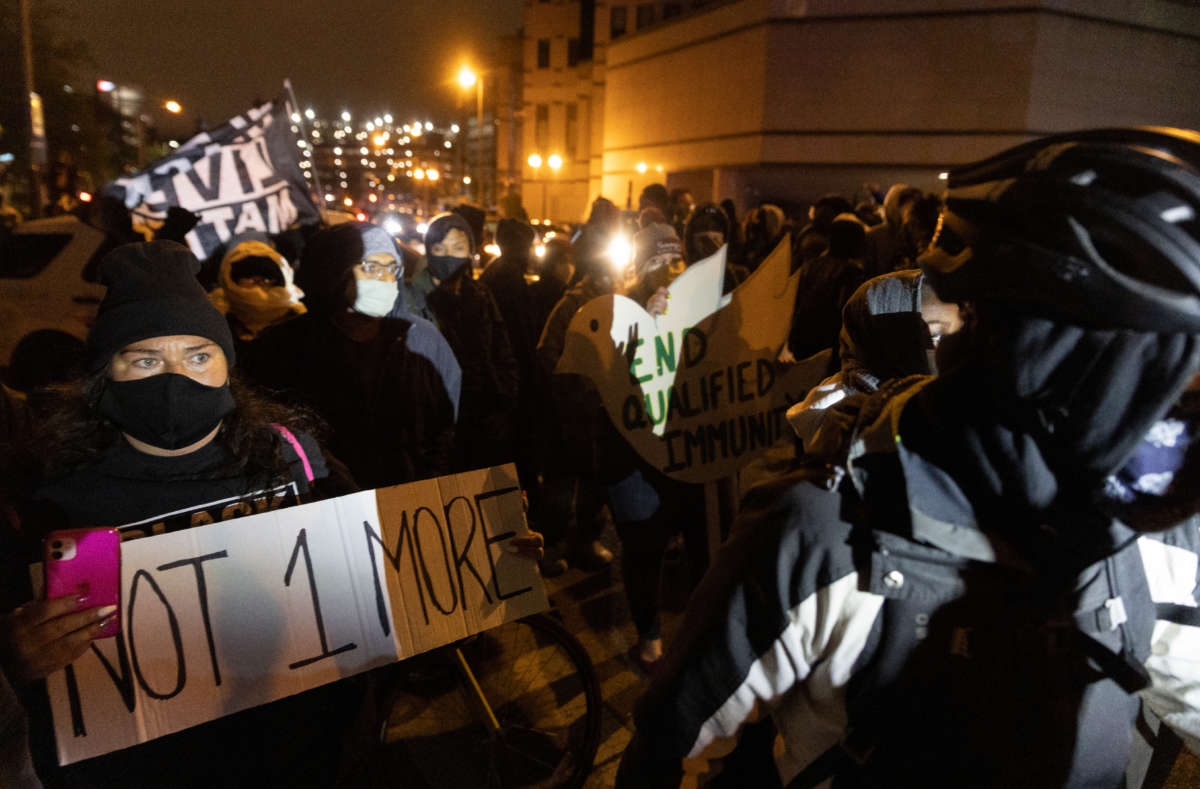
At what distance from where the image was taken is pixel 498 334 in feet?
16.5

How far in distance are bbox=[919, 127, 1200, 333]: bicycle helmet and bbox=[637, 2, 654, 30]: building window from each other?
49020 mm

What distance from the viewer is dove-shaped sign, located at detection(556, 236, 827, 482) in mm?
3348

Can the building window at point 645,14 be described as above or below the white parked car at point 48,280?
above

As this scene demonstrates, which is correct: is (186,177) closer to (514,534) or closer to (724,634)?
(514,534)

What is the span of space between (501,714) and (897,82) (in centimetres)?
2992

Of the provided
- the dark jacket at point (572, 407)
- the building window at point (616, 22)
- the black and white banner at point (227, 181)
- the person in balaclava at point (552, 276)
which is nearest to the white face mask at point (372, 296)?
the dark jacket at point (572, 407)

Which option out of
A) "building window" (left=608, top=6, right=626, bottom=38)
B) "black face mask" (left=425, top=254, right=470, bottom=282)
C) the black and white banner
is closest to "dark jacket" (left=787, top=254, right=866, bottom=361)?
"black face mask" (left=425, top=254, right=470, bottom=282)

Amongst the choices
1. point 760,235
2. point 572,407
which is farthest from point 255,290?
point 760,235

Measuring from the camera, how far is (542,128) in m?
56.5

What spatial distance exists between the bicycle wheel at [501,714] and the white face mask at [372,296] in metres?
1.69

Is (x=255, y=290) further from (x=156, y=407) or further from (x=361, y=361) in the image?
(x=156, y=407)

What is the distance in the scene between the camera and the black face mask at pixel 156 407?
2.00 metres

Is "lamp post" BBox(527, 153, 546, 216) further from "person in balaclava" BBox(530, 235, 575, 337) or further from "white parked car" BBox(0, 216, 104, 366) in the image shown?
"white parked car" BBox(0, 216, 104, 366)

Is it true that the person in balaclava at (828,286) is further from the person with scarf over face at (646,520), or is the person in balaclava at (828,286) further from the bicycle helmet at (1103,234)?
the bicycle helmet at (1103,234)
